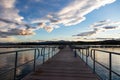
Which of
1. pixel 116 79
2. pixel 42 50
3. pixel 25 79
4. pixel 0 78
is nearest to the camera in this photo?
pixel 25 79

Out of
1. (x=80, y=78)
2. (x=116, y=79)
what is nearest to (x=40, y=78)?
(x=80, y=78)

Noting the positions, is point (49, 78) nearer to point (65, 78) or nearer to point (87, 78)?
point (65, 78)

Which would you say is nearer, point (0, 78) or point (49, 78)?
point (49, 78)

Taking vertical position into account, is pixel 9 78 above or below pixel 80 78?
below

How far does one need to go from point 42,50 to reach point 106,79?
381 inches

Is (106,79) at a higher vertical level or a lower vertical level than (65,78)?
lower

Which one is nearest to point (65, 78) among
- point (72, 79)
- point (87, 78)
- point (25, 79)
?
point (72, 79)

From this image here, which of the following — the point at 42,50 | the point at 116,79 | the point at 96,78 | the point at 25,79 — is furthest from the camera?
the point at 116,79

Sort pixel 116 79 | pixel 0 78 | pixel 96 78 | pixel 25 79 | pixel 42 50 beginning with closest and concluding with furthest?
pixel 25 79 < pixel 96 78 < pixel 42 50 < pixel 116 79 < pixel 0 78

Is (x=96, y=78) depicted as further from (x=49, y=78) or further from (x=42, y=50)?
(x=42, y=50)

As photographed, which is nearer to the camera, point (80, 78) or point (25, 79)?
point (25, 79)

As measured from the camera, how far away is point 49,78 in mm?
6293

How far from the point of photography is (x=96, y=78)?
20.9 ft

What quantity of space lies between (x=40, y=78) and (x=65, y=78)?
84 cm
